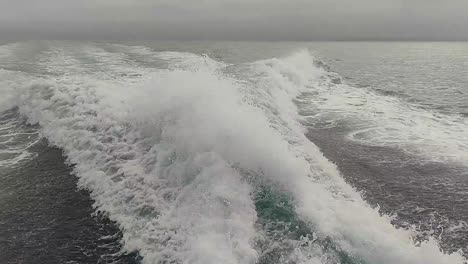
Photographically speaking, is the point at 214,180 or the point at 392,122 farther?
the point at 392,122

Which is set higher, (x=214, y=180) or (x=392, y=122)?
(x=214, y=180)

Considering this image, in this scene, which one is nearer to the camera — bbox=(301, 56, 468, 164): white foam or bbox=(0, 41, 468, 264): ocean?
bbox=(0, 41, 468, 264): ocean

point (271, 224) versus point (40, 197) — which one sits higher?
point (271, 224)

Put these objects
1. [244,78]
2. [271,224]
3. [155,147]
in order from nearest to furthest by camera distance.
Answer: [271,224]
[155,147]
[244,78]

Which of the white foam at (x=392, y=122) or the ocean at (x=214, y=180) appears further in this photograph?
the white foam at (x=392, y=122)

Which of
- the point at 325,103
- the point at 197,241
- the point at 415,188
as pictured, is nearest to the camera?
the point at 197,241

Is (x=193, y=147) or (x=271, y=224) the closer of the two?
(x=271, y=224)

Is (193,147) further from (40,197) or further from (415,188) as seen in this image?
(415,188)

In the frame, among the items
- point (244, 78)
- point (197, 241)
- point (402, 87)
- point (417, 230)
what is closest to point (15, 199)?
point (197, 241)
